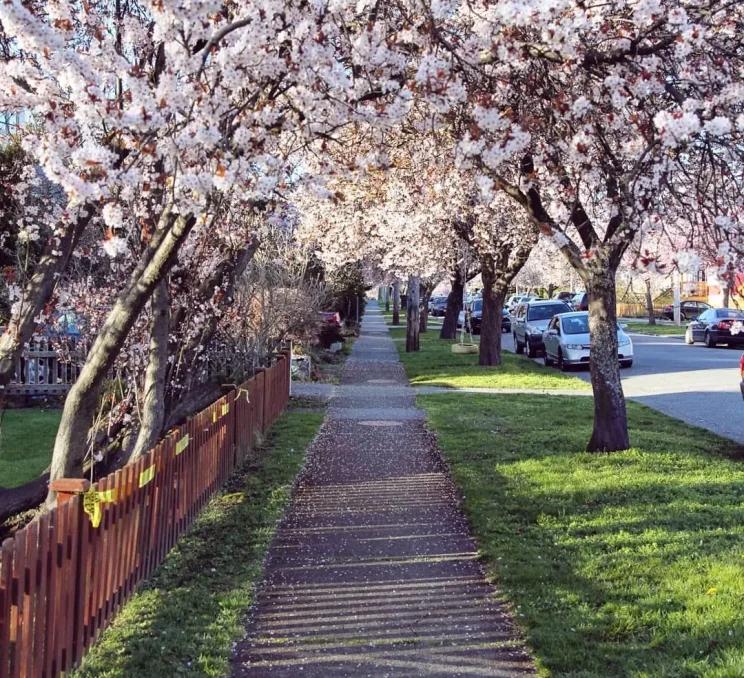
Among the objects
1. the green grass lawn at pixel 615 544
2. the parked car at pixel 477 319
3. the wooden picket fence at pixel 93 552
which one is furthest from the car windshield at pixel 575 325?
the wooden picket fence at pixel 93 552

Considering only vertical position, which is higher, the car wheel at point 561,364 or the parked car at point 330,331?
the parked car at point 330,331

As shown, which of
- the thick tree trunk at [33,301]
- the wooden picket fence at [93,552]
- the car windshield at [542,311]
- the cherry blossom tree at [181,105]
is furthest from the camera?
the car windshield at [542,311]

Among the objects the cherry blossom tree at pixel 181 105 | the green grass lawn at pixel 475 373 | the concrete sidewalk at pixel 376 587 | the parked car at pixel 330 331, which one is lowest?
the concrete sidewalk at pixel 376 587

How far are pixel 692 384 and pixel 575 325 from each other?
562 centimetres

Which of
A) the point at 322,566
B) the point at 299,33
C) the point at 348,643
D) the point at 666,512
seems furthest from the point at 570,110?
the point at 348,643

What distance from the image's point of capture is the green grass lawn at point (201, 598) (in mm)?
4441

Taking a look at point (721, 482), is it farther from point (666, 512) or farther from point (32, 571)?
point (32, 571)

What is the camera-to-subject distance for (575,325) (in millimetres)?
24234

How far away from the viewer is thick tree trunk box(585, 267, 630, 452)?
31.1ft

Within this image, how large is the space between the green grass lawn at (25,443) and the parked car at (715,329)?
23963mm

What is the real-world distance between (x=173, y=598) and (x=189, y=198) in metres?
2.50

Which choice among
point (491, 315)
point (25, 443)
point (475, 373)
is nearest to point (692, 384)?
point (475, 373)

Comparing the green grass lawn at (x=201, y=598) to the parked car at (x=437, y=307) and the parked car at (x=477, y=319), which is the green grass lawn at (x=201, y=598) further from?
the parked car at (x=437, y=307)

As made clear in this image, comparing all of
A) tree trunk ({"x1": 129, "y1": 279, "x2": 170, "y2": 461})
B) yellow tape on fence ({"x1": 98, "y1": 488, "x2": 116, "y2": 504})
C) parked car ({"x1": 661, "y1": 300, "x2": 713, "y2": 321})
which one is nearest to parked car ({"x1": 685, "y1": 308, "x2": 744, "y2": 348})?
parked car ({"x1": 661, "y1": 300, "x2": 713, "y2": 321})
